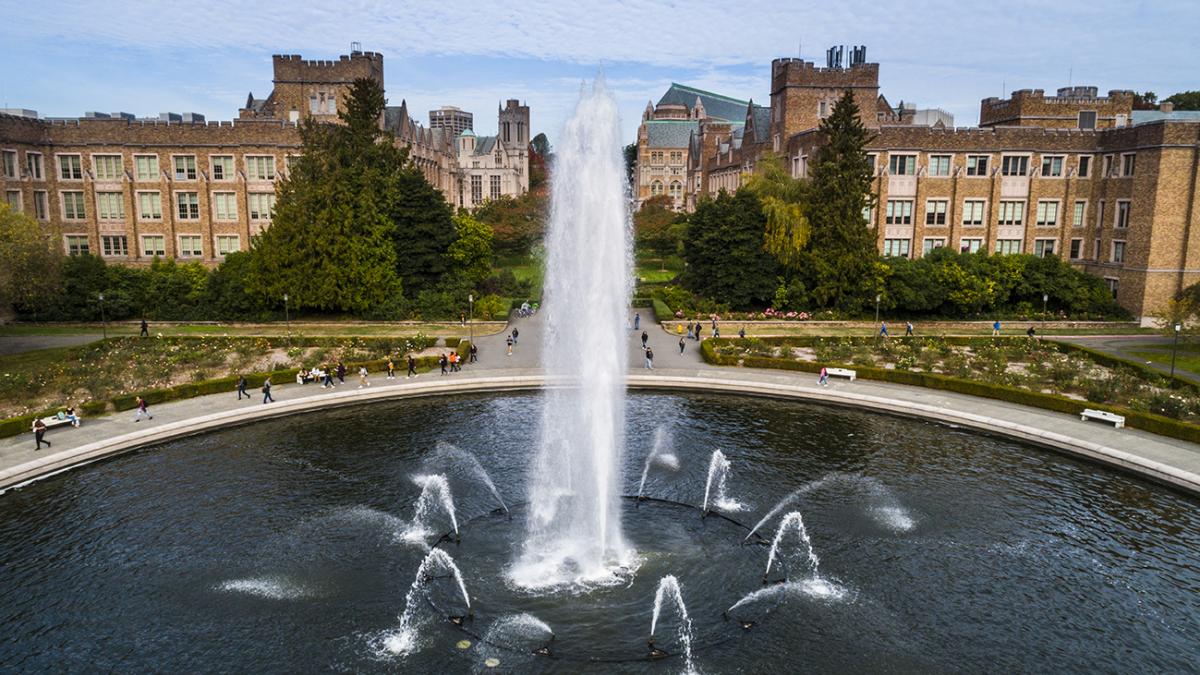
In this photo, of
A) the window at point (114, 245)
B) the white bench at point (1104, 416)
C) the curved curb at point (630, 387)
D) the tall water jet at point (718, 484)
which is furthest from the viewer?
the window at point (114, 245)

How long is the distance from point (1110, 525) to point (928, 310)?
3595cm

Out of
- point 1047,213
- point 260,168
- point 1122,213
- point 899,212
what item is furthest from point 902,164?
point 260,168

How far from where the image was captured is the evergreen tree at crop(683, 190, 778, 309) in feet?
186

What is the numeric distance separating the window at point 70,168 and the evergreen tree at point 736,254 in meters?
47.2

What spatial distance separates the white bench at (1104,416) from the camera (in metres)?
31.1

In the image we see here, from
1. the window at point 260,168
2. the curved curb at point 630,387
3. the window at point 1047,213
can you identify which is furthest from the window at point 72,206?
the window at point 1047,213

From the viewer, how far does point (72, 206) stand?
60.0 metres

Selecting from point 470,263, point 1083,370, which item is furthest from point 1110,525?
point 470,263

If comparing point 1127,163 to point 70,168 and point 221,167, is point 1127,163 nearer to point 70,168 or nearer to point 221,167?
point 221,167

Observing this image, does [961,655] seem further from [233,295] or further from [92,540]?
[233,295]

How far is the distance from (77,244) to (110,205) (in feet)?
13.2

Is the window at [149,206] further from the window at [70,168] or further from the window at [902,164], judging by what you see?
the window at [902,164]

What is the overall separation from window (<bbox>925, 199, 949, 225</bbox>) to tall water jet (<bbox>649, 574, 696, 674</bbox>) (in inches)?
1970

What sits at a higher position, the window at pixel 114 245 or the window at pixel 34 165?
the window at pixel 34 165
